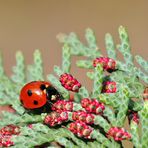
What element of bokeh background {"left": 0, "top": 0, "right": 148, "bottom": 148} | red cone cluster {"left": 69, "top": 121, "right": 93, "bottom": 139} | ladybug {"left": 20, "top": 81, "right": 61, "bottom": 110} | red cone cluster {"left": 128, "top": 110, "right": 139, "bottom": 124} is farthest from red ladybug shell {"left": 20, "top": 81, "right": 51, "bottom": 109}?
bokeh background {"left": 0, "top": 0, "right": 148, "bottom": 148}

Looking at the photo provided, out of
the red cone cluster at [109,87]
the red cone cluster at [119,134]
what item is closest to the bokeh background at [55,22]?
the red cone cluster at [109,87]

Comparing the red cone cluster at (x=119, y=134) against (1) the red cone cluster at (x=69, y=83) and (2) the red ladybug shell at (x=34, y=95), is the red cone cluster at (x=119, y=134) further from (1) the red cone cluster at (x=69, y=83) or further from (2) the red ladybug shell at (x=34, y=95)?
(2) the red ladybug shell at (x=34, y=95)

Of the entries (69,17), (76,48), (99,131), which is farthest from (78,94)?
(69,17)

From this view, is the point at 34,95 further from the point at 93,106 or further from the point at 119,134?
the point at 119,134

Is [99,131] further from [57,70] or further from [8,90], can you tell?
[8,90]

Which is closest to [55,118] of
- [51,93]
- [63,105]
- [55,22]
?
[63,105]

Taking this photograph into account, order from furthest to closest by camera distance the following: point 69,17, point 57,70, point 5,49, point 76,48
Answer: point 69,17 → point 5,49 → point 76,48 → point 57,70

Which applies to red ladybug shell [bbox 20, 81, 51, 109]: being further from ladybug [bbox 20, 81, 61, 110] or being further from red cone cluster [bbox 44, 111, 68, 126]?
red cone cluster [bbox 44, 111, 68, 126]
